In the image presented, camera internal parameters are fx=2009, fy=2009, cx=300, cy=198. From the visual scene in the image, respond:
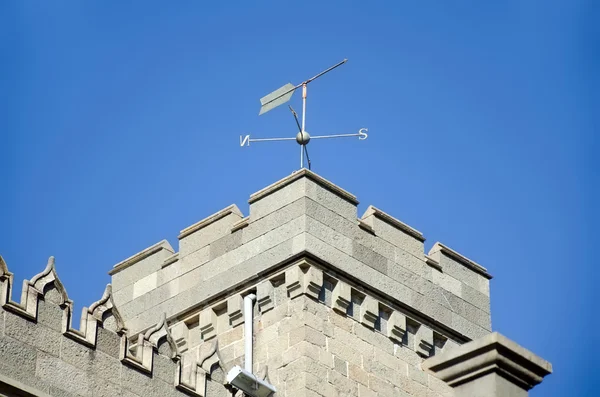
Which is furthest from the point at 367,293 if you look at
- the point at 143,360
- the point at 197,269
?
the point at 143,360

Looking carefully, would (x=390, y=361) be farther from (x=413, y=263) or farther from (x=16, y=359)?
(x=16, y=359)

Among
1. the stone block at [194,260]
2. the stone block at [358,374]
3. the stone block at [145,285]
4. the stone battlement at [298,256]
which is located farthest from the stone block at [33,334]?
the stone block at [145,285]

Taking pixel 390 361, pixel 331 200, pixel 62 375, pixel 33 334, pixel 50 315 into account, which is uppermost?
pixel 331 200

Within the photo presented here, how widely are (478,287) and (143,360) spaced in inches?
274

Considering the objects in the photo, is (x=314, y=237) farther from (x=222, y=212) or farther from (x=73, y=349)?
(x=73, y=349)

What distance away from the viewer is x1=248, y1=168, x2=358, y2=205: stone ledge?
25.8 metres

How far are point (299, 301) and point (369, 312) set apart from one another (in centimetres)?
115

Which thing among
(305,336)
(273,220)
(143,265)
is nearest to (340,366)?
(305,336)

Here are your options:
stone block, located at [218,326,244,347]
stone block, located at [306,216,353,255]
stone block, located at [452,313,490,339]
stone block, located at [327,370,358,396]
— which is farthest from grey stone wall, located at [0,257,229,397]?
stone block, located at [452,313,490,339]

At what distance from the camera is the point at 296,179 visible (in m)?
25.8

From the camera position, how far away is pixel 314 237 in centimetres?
2522

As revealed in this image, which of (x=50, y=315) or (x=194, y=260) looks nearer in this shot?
(x=50, y=315)

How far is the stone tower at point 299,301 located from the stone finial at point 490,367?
6.07 metres

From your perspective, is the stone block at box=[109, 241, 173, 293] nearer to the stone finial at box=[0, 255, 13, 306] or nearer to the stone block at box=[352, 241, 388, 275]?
the stone block at box=[352, 241, 388, 275]
